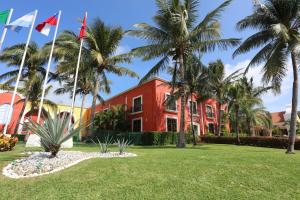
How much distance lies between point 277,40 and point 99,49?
594 inches

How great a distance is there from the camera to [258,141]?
2056cm

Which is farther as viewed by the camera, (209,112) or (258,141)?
(209,112)

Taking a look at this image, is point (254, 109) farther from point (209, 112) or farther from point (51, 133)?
point (51, 133)

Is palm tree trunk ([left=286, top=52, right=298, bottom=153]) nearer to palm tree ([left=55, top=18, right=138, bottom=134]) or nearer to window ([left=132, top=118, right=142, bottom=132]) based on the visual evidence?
palm tree ([left=55, top=18, right=138, bottom=134])

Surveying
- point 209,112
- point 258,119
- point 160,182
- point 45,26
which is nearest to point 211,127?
point 209,112

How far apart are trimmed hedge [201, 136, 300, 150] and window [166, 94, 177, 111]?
5.37m

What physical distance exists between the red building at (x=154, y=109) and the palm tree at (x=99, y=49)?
123 inches

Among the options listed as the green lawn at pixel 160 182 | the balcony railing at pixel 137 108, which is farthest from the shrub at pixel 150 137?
the green lawn at pixel 160 182

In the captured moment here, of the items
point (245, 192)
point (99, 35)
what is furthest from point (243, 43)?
point (99, 35)

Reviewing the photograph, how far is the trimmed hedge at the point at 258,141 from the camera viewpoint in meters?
18.3

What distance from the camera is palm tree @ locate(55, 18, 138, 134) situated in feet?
65.5

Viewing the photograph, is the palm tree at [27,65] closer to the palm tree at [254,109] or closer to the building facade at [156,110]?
the building facade at [156,110]

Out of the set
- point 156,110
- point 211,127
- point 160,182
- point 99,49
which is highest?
point 99,49

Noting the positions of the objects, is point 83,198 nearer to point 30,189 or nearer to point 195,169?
point 30,189
